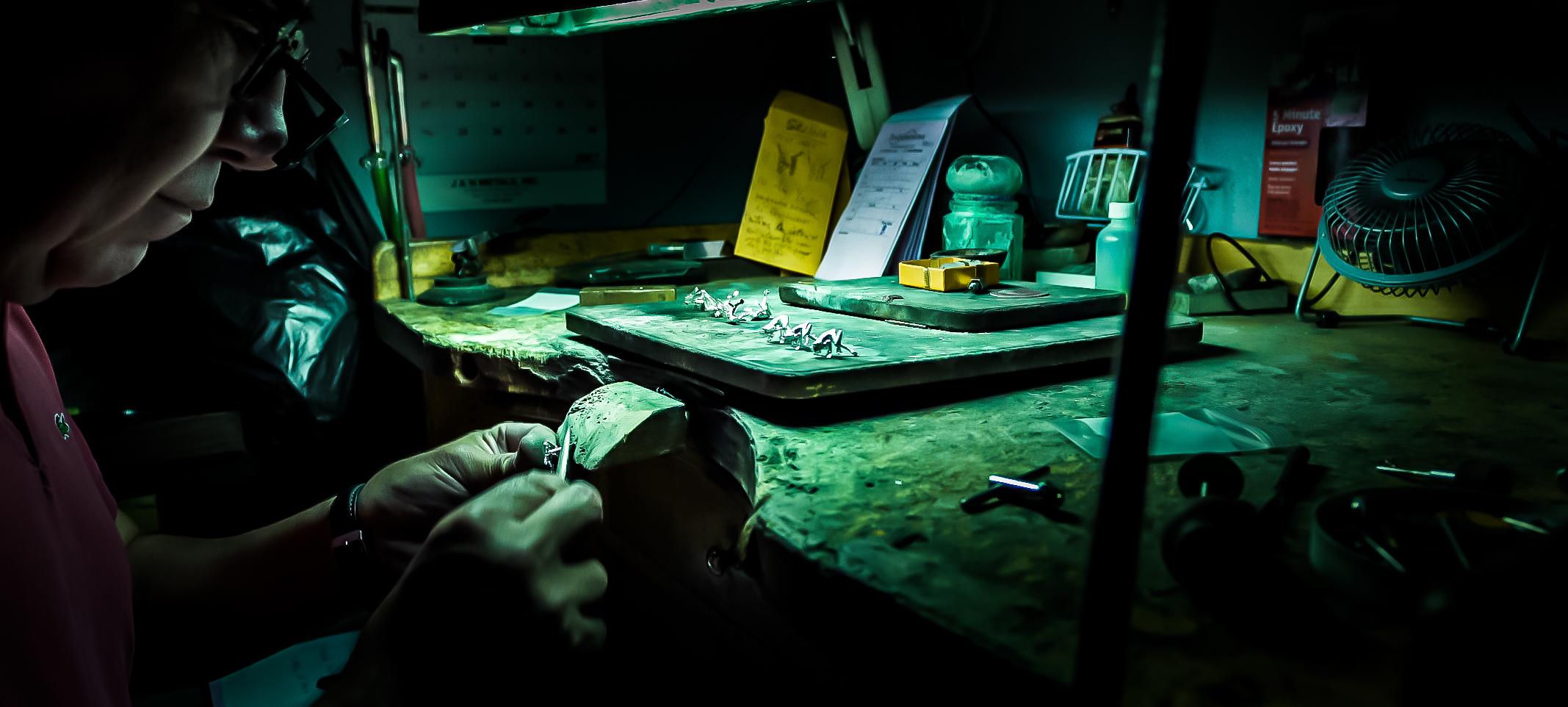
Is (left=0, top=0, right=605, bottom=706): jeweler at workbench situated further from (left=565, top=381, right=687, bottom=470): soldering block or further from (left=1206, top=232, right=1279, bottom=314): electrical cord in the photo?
(left=1206, top=232, right=1279, bottom=314): electrical cord

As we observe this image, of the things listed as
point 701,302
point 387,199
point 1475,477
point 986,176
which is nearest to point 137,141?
point 701,302

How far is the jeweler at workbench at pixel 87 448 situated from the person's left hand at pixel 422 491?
230mm

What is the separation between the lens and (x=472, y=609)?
64cm

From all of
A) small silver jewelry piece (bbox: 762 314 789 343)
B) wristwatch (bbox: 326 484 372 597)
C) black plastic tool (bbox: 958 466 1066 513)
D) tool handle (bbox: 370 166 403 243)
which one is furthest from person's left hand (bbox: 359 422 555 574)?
tool handle (bbox: 370 166 403 243)

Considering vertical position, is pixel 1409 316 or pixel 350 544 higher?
pixel 1409 316

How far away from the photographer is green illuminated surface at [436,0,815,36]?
1.12 m

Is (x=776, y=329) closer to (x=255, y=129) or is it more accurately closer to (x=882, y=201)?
(x=255, y=129)

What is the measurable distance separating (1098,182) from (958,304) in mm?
573

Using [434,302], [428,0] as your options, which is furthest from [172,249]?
[428,0]

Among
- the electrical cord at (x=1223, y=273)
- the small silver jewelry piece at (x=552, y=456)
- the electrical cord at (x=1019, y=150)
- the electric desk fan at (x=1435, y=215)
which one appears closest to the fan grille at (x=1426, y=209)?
the electric desk fan at (x=1435, y=215)

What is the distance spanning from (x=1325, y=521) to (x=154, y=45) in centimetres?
76

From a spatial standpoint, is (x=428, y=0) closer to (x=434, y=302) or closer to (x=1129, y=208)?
(x=434, y=302)

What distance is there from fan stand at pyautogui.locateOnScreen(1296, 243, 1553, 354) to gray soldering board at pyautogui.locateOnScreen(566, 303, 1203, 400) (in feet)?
1.04

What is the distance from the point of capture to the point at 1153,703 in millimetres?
368
